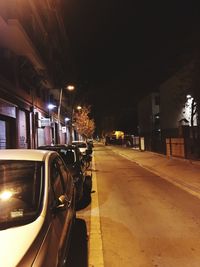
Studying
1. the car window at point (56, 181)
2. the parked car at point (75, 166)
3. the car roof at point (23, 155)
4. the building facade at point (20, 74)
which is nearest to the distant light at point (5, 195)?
the car window at point (56, 181)

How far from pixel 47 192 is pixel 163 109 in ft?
121

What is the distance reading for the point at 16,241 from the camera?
2711mm

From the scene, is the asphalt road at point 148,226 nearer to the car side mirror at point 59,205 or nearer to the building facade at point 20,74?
the car side mirror at point 59,205

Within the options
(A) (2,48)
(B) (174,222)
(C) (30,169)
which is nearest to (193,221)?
(B) (174,222)

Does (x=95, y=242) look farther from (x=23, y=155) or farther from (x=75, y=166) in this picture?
(x=75, y=166)

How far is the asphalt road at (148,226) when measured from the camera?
16.2 ft

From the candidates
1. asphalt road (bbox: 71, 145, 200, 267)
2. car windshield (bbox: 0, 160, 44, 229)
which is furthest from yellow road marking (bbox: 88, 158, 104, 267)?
car windshield (bbox: 0, 160, 44, 229)

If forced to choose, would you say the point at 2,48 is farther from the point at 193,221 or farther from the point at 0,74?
the point at 193,221

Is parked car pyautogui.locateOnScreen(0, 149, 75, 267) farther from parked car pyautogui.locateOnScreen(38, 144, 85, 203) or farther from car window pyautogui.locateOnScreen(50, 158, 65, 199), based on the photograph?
parked car pyautogui.locateOnScreen(38, 144, 85, 203)

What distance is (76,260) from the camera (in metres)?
4.93

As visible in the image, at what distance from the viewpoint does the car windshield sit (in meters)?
3.24

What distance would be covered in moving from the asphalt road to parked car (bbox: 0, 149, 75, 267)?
1.61 m

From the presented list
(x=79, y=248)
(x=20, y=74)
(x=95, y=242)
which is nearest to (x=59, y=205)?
(x=79, y=248)

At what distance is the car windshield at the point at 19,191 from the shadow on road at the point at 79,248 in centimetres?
154
